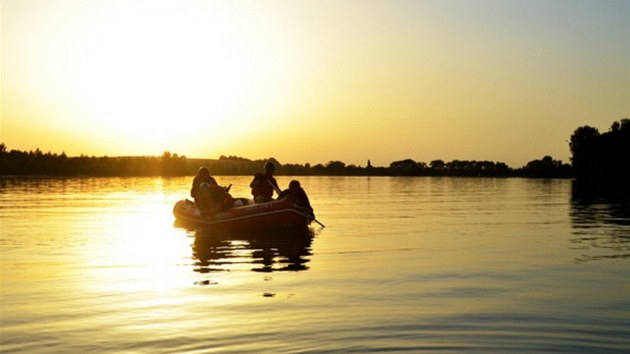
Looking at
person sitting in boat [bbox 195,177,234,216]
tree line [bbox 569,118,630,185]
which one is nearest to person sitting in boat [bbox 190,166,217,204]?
→ person sitting in boat [bbox 195,177,234,216]

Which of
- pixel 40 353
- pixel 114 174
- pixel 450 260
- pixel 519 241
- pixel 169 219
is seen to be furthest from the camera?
pixel 114 174

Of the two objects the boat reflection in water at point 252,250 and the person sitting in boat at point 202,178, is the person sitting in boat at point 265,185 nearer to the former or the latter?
the person sitting in boat at point 202,178

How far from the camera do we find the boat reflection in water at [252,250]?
598 inches

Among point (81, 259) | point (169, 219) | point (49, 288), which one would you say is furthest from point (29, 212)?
point (49, 288)

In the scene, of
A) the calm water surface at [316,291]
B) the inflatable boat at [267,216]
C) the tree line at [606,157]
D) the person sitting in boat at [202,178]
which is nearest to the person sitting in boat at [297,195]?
the inflatable boat at [267,216]

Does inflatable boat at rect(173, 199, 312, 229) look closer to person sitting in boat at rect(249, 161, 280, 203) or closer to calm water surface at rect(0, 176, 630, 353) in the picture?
calm water surface at rect(0, 176, 630, 353)

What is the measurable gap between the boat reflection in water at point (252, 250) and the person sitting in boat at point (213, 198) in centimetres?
78

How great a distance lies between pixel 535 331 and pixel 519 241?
11899 mm

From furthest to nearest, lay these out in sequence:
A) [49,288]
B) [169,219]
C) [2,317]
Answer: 1. [169,219]
2. [49,288]
3. [2,317]

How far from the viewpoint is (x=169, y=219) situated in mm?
30453

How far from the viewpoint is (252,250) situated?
18.3 m

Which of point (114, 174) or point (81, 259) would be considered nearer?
point (81, 259)

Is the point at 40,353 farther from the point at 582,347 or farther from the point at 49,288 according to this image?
the point at 582,347

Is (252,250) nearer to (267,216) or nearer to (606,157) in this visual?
(267,216)
